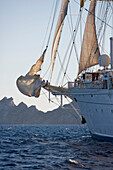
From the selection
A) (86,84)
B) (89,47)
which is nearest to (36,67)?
(86,84)

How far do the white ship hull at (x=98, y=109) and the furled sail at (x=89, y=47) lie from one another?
4545 mm

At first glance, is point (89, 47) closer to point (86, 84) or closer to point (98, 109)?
point (86, 84)

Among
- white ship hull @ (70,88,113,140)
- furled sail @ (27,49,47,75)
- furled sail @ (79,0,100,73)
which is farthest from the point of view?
furled sail @ (79,0,100,73)

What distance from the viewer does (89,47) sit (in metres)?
41.1

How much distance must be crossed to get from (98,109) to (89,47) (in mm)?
10398

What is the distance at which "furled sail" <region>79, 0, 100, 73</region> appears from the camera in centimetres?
4019

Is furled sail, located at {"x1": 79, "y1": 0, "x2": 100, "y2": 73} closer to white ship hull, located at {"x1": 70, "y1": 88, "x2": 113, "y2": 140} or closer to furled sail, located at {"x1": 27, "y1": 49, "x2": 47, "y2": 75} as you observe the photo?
white ship hull, located at {"x1": 70, "y1": 88, "x2": 113, "y2": 140}

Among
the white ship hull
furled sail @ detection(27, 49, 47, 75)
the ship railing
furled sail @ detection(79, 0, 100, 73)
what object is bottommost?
the white ship hull

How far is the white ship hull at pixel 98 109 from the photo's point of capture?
3159 centimetres

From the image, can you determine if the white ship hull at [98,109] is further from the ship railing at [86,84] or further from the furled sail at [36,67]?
the furled sail at [36,67]

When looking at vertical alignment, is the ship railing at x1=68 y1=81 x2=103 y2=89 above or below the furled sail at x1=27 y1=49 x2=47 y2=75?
below

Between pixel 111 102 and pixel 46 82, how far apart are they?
893 centimetres

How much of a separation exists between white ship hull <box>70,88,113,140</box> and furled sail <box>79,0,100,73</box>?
455 cm

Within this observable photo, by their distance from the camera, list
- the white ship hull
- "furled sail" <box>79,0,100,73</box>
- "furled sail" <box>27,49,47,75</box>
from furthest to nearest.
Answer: "furled sail" <box>79,0,100,73</box>
"furled sail" <box>27,49,47,75</box>
the white ship hull
